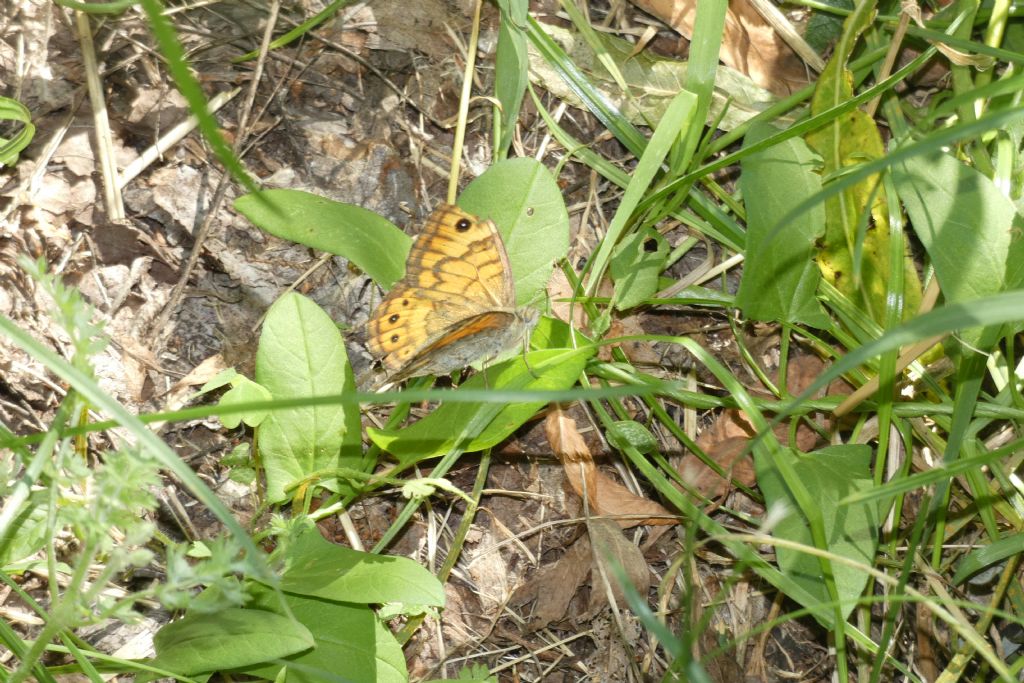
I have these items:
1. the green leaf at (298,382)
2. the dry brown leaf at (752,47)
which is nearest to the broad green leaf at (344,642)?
the green leaf at (298,382)

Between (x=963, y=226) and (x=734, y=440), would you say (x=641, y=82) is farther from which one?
(x=734, y=440)

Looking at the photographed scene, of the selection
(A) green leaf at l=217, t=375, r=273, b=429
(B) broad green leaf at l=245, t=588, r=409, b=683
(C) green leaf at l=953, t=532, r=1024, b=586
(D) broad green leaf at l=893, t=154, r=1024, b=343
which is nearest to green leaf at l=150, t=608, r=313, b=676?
(B) broad green leaf at l=245, t=588, r=409, b=683

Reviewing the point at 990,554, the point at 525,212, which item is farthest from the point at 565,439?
the point at 990,554

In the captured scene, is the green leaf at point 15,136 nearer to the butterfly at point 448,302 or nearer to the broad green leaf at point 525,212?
the butterfly at point 448,302

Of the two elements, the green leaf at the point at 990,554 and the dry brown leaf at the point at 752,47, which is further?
the dry brown leaf at the point at 752,47

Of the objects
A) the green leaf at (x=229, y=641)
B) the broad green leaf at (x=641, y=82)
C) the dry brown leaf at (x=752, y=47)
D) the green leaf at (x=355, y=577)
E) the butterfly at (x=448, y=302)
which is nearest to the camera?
the green leaf at (x=229, y=641)

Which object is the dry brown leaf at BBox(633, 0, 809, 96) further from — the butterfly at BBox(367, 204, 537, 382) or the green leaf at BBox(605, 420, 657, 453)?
the green leaf at BBox(605, 420, 657, 453)
